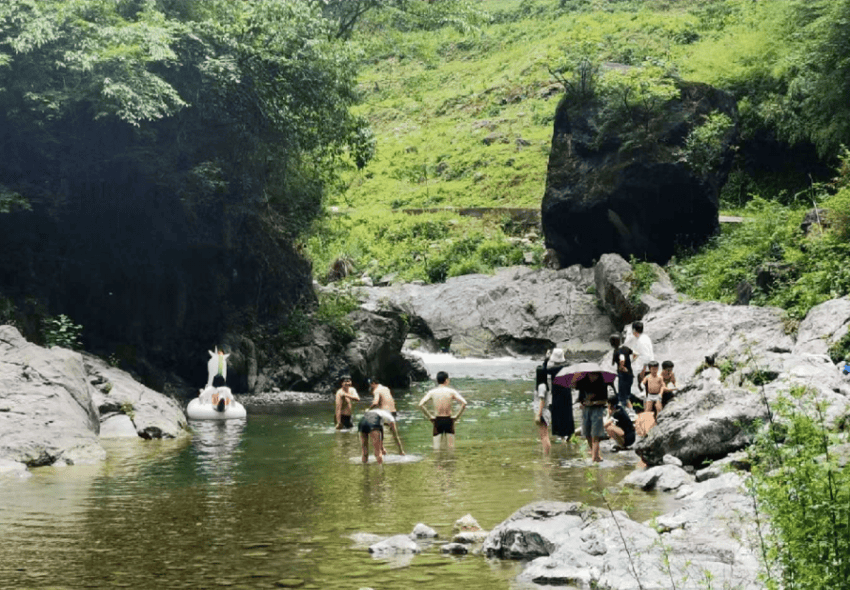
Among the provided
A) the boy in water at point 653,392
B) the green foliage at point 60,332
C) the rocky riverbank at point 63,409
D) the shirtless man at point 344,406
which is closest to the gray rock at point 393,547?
the rocky riverbank at point 63,409

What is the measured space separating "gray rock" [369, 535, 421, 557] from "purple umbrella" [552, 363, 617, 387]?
20.8ft

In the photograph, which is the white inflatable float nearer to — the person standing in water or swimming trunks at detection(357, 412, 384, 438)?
swimming trunks at detection(357, 412, 384, 438)

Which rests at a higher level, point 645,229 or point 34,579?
point 645,229

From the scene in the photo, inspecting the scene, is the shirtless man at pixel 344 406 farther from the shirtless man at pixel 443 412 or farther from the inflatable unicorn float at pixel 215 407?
the inflatable unicorn float at pixel 215 407

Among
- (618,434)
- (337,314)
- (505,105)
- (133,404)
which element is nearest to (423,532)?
(618,434)

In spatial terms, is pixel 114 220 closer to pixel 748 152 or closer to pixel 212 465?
Result: pixel 212 465

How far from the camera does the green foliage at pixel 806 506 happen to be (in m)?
5.33

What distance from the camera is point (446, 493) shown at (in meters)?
13.2

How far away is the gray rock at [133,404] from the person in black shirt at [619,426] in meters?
8.81

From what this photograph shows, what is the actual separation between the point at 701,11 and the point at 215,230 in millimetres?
48820

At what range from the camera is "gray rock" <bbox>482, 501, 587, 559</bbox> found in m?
9.48

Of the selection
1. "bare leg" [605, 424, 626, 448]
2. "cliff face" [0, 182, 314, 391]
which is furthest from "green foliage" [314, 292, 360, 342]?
"bare leg" [605, 424, 626, 448]

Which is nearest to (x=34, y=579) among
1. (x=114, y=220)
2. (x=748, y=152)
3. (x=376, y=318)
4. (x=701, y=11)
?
(x=114, y=220)

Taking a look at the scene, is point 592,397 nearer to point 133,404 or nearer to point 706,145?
point 133,404
